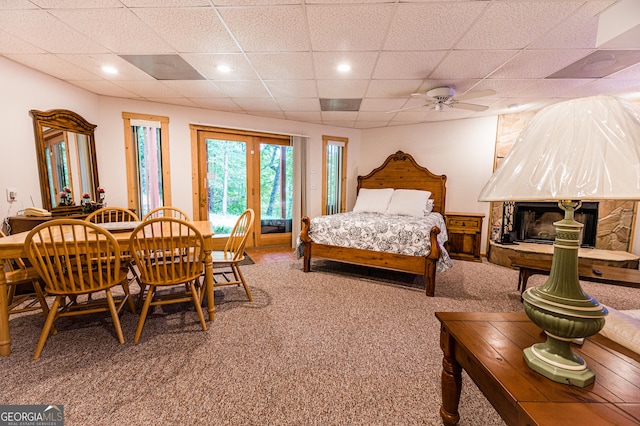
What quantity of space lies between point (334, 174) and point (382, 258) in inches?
104

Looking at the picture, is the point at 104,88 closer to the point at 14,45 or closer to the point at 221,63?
the point at 14,45

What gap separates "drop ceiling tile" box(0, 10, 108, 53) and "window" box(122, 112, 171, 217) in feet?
4.92

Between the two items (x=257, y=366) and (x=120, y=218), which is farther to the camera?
(x=120, y=218)

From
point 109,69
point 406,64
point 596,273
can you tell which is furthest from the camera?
point 109,69

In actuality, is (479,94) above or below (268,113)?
below

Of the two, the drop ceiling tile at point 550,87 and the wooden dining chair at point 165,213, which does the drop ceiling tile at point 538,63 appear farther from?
the wooden dining chair at point 165,213

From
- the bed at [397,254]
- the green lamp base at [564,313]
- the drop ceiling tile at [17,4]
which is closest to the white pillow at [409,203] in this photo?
the bed at [397,254]

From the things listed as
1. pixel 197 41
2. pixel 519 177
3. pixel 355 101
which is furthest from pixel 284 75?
pixel 519 177

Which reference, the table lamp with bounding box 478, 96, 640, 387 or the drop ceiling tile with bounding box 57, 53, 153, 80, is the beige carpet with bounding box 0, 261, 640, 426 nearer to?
the table lamp with bounding box 478, 96, 640, 387

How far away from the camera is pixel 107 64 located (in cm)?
272

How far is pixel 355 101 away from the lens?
3766 millimetres

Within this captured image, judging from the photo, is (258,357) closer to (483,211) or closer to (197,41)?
(197,41)

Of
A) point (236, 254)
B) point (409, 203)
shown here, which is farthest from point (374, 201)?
point (236, 254)

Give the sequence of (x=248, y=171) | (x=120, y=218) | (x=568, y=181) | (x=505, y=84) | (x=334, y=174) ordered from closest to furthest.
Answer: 1. (x=568, y=181)
2. (x=505, y=84)
3. (x=120, y=218)
4. (x=248, y=171)
5. (x=334, y=174)
